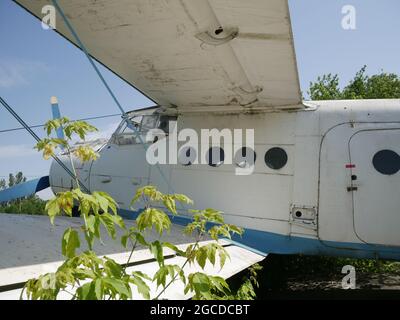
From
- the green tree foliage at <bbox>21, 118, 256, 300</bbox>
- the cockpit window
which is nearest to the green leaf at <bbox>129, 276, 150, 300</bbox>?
the green tree foliage at <bbox>21, 118, 256, 300</bbox>

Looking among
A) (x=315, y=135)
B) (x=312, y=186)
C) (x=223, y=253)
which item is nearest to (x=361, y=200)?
(x=312, y=186)

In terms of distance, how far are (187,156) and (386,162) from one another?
324 cm

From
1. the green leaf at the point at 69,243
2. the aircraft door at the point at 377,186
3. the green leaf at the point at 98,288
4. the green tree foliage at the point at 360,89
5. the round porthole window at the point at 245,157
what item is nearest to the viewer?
the green leaf at the point at 98,288

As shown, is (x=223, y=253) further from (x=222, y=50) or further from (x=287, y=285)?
(x=287, y=285)

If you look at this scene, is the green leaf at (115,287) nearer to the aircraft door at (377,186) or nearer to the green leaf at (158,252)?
the green leaf at (158,252)

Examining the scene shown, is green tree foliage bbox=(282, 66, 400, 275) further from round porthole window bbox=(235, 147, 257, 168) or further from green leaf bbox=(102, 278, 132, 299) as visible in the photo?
green leaf bbox=(102, 278, 132, 299)

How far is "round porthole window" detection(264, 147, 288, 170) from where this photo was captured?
5056 mm

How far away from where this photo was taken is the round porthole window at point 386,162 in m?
4.42

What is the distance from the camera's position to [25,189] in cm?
763

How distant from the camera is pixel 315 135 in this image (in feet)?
16.1

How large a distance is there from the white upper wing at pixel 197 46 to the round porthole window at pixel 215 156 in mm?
836

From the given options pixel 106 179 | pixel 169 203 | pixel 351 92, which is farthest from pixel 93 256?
pixel 351 92

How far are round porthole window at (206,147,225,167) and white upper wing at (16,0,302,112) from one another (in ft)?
2.74

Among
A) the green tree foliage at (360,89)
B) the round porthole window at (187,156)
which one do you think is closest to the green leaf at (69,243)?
the round porthole window at (187,156)
